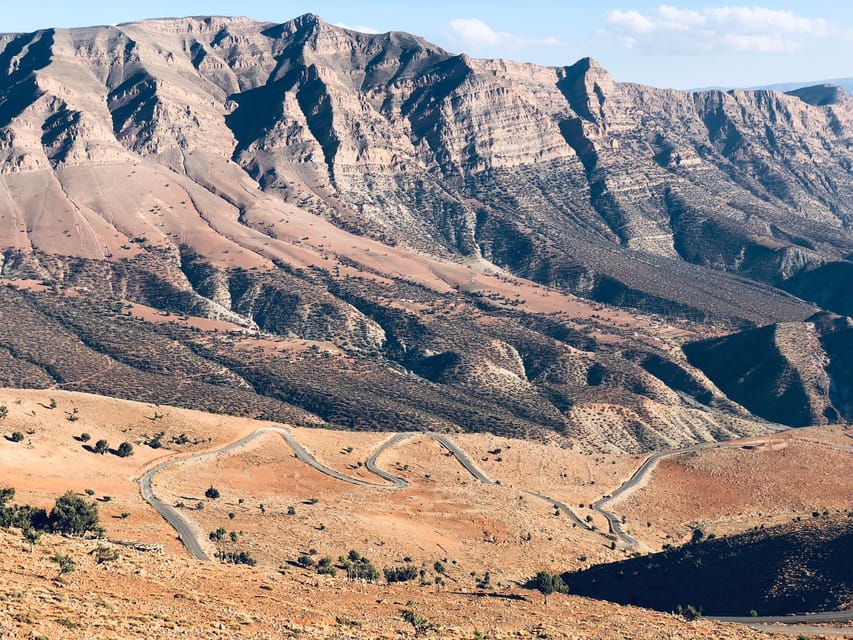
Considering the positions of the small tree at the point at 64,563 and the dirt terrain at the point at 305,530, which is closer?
the dirt terrain at the point at 305,530

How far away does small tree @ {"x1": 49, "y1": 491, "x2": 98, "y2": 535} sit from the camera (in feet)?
234

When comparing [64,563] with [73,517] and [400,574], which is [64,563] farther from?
[400,574]

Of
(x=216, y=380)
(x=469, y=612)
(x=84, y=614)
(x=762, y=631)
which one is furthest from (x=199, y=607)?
(x=216, y=380)

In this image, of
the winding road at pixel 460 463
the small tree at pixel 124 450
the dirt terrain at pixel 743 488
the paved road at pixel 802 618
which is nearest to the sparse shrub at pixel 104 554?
the winding road at pixel 460 463

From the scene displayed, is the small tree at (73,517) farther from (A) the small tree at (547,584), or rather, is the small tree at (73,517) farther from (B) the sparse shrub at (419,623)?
(A) the small tree at (547,584)

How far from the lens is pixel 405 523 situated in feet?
297

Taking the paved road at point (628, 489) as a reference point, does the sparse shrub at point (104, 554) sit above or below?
above

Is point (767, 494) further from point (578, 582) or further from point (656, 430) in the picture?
point (656, 430)

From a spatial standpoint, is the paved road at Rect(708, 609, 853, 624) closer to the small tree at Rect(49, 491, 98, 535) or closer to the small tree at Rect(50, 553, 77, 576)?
the small tree at Rect(50, 553, 77, 576)

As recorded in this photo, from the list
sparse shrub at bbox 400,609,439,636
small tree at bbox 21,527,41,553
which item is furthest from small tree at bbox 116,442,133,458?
sparse shrub at bbox 400,609,439,636

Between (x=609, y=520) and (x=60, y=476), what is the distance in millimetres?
52200

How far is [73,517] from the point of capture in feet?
235

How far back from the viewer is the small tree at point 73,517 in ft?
234

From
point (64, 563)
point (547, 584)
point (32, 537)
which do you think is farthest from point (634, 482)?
point (64, 563)
